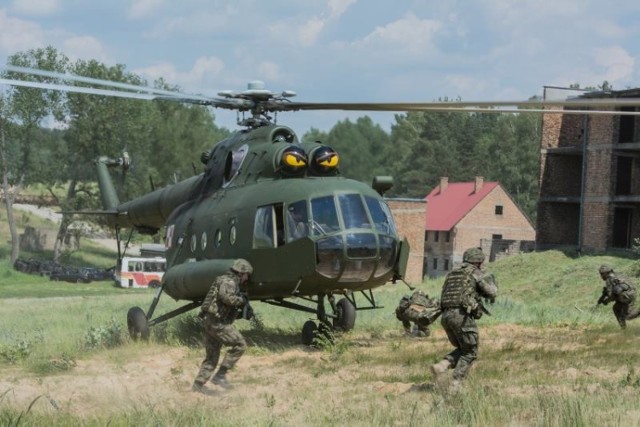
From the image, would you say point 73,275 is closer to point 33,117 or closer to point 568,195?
point 33,117

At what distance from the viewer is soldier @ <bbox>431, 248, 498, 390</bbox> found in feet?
37.0

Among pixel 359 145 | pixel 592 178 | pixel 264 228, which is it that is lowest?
pixel 264 228

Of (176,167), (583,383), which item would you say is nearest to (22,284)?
(176,167)

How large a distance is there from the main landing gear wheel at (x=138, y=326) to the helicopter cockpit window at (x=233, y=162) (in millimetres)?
2811

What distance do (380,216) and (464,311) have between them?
12.4ft

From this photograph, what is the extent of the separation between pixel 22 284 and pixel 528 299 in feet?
116

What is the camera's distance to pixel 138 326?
16.9 metres

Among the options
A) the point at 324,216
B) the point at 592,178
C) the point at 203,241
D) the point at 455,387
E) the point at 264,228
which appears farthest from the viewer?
the point at 592,178

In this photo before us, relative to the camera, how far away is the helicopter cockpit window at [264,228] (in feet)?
49.0

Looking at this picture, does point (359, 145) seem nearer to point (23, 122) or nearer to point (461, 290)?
point (23, 122)

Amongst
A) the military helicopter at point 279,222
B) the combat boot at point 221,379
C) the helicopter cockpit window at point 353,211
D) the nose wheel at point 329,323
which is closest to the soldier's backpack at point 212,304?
the combat boot at point 221,379

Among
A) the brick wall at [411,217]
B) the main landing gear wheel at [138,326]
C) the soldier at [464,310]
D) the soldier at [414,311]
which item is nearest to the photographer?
the soldier at [464,310]

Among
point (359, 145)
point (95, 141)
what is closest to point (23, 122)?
point (95, 141)

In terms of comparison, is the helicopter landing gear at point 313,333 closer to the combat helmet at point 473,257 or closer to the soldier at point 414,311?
the soldier at point 414,311
